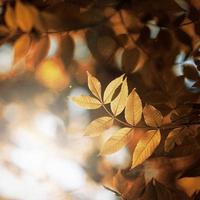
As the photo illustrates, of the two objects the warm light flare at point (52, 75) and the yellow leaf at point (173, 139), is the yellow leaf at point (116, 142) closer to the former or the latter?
the yellow leaf at point (173, 139)

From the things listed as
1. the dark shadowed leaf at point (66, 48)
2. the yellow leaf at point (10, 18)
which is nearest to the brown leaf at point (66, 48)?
the dark shadowed leaf at point (66, 48)

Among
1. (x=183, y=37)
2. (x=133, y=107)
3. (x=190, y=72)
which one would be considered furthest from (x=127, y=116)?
(x=183, y=37)

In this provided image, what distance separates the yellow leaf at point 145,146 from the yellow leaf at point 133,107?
0.12 feet

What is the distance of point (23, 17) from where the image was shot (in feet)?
2.07

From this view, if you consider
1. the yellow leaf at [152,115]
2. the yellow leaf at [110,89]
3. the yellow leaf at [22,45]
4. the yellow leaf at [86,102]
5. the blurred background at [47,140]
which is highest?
the yellow leaf at [22,45]

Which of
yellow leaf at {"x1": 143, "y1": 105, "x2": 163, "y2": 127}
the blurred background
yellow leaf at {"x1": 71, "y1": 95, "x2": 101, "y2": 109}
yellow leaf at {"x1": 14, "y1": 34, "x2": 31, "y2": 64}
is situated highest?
yellow leaf at {"x1": 14, "y1": 34, "x2": 31, "y2": 64}

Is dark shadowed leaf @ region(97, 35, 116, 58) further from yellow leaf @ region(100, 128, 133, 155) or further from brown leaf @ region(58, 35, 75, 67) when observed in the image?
yellow leaf @ region(100, 128, 133, 155)

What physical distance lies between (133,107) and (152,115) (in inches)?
1.4

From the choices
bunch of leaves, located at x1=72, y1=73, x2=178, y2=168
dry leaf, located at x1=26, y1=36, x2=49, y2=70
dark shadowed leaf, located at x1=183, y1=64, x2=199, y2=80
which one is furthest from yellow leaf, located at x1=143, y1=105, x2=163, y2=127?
dry leaf, located at x1=26, y1=36, x2=49, y2=70

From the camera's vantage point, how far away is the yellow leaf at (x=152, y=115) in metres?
0.58

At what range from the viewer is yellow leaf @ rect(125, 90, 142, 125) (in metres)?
0.58

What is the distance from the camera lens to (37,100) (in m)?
0.75

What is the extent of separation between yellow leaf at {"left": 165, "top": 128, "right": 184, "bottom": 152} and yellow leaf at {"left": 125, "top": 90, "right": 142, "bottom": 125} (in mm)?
81

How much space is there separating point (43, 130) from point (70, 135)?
61 millimetres
